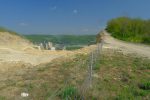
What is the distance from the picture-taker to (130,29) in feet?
118

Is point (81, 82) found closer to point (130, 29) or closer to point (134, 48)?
point (134, 48)

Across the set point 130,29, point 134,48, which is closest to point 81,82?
point 134,48

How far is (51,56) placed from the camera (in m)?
19.5

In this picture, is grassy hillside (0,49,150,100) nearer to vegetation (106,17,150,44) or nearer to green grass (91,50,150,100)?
green grass (91,50,150,100)

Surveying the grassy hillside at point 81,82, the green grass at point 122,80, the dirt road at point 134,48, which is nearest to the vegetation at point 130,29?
the dirt road at point 134,48

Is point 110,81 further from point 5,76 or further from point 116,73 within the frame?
point 5,76

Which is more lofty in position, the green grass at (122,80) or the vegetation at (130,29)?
the vegetation at (130,29)

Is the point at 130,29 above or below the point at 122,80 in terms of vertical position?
above

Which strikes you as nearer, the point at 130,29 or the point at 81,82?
the point at 81,82

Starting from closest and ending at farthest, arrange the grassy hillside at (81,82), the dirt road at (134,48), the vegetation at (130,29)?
the grassy hillside at (81,82)
the dirt road at (134,48)
the vegetation at (130,29)

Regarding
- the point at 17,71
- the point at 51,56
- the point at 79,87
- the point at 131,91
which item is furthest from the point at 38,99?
the point at 51,56

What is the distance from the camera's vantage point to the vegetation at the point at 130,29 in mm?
31755

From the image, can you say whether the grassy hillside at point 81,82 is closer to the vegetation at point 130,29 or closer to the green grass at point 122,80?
the green grass at point 122,80

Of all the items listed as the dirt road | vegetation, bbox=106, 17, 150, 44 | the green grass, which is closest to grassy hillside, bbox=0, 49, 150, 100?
the green grass
